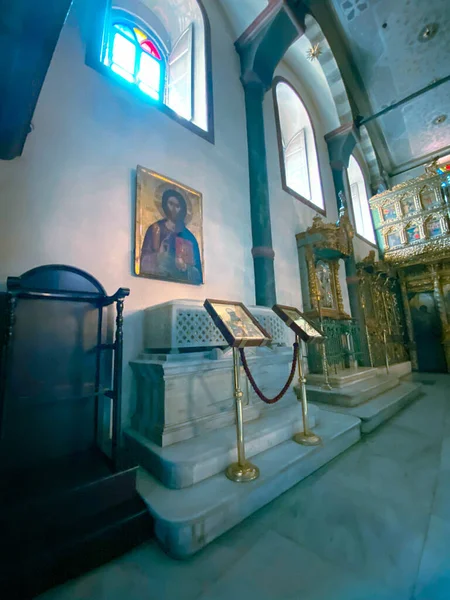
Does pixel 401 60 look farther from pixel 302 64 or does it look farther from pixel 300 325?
pixel 300 325

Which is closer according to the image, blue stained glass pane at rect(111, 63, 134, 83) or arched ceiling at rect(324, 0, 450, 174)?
blue stained glass pane at rect(111, 63, 134, 83)

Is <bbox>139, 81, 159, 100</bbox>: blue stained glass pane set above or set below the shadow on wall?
above

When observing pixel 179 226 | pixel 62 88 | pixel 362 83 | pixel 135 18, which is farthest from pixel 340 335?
pixel 362 83

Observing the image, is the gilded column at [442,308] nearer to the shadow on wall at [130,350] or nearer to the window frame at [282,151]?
the window frame at [282,151]

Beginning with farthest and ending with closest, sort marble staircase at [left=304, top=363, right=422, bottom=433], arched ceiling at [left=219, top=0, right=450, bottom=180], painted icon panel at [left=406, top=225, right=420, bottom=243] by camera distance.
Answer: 1. painted icon panel at [left=406, top=225, right=420, bottom=243]
2. arched ceiling at [left=219, top=0, right=450, bottom=180]
3. marble staircase at [left=304, top=363, right=422, bottom=433]

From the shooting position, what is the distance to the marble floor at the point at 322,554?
1.28 m

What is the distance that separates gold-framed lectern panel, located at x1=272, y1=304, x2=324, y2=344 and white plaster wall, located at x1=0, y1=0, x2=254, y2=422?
4.81 feet

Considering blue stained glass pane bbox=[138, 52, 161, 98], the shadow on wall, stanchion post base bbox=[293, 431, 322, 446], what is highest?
blue stained glass pane bbox=[138, 52, 161, 98]

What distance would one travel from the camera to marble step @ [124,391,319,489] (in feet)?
6.31

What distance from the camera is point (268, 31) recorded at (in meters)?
5.30

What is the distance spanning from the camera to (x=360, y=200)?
421 inches

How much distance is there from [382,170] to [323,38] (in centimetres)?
617

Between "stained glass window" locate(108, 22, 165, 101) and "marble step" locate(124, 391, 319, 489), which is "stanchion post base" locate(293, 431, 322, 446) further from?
"stained glass window" locate(108, 22, 165, 101)

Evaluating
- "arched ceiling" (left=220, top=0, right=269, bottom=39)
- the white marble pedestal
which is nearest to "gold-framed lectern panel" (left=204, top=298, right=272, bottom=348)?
the white marble pedestal
